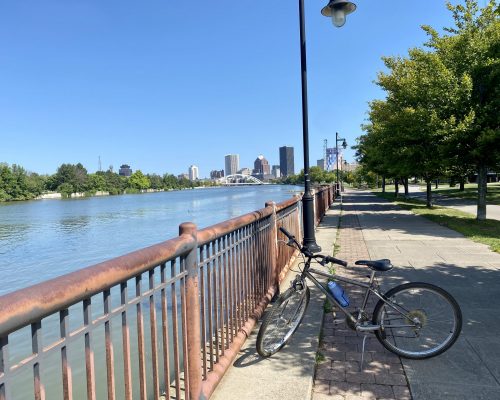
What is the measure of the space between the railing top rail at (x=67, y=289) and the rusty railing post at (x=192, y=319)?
1.40ft

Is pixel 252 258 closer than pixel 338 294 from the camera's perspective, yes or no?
No

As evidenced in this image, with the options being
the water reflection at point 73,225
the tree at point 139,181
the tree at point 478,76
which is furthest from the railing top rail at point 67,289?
the tree at point 139,181

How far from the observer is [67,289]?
161 centimetres

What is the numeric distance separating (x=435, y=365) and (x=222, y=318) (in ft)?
6.44

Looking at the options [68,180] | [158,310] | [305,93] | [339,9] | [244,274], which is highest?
[339,9]

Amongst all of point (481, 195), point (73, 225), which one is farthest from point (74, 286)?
point (73, 225)

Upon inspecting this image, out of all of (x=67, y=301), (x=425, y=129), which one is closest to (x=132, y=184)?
(x=425, y=129)

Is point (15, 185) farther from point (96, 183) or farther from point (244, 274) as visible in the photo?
point (244, 274)

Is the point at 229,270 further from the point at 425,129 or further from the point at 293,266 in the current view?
the point at 425,129

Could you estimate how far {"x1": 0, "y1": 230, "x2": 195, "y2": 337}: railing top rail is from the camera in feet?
4.41

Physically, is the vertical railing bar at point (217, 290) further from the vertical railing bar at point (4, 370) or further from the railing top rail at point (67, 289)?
the vertical railing bar at point (4, 370)

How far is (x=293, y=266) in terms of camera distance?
820cm

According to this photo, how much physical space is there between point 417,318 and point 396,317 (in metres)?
0.20

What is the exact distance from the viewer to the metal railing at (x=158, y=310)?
4.92 ft
